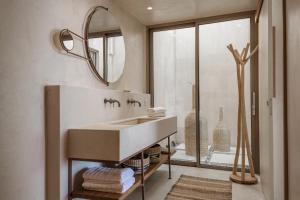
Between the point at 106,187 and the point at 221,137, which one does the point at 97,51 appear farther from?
the point at 221,137

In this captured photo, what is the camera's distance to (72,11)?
6.85 feet

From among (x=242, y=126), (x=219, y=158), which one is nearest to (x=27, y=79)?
(x=242, y=126)

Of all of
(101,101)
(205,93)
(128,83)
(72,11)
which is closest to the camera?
(72,11)

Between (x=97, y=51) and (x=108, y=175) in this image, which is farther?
(x=97, y=51)

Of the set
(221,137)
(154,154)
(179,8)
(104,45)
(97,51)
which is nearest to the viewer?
(97,51)

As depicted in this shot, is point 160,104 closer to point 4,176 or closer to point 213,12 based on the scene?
point 213,12

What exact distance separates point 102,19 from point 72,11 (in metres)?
0.48

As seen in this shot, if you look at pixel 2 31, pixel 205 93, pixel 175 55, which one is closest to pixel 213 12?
pixel 175 55

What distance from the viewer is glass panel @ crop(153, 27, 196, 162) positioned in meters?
3.65

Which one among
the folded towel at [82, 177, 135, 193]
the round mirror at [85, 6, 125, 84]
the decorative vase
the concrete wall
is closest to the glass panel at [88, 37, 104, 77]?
the round mirror at [85, 6, 125, 84]

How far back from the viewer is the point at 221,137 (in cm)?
348

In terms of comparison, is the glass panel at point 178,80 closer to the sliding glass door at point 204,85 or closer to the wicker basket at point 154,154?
the sliding glass door at point 204,85

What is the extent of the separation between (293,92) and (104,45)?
191 cm

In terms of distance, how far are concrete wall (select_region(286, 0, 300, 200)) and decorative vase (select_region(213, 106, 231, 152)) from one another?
84.5 inches
